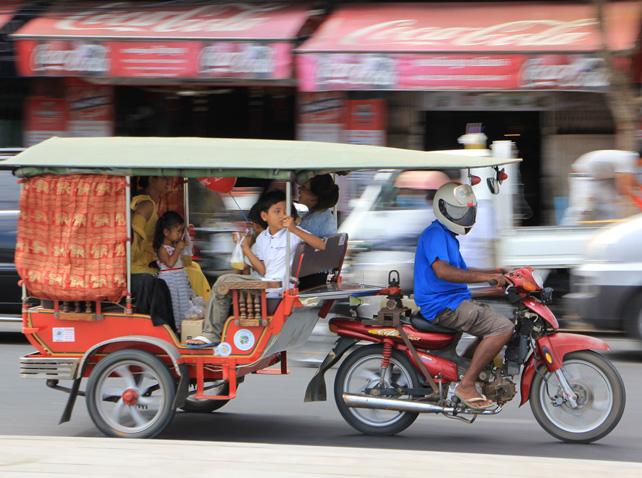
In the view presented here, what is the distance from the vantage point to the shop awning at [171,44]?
15086 millimetres

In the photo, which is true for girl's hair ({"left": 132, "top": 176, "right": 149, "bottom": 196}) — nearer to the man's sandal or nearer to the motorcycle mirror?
the motorcycle mirror

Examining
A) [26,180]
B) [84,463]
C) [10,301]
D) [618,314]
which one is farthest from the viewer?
[10,301]

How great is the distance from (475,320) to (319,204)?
1352 mm

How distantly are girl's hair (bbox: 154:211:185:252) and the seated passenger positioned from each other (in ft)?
1.89

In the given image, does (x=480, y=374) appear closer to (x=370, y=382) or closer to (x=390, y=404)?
(x=390, y=404)

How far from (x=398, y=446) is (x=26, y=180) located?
2.80 m

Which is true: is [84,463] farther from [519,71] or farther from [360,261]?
[519,71]

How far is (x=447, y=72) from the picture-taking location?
14.6 m

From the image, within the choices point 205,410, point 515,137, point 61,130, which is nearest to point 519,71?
point 515,137

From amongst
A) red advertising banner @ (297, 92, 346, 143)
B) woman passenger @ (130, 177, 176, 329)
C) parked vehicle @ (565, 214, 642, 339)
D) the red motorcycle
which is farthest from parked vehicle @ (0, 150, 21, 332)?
red advertising banner @ (297, 92, 346, 143)

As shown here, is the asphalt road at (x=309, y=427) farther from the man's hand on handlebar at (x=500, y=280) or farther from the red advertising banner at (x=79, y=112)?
the red advertising banner at (x=79, y=112)

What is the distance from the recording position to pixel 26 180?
669 centimetres

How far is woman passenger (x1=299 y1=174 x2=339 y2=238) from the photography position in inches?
289

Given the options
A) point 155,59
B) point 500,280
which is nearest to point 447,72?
point 155,59
